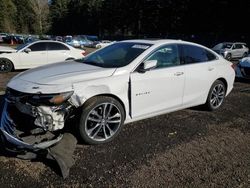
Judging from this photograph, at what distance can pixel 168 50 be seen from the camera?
559 centimetres

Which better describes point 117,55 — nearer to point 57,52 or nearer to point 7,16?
point 57,52

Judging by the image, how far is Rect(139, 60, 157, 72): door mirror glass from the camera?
491 cm

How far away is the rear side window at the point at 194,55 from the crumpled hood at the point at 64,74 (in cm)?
175

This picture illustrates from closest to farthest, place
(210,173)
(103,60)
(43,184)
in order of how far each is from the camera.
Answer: (43,184)
(210,173)
(103,60)

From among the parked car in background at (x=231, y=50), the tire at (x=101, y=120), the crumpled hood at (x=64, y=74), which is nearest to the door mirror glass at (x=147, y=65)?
the crumpled hood at (x=64, y=74)

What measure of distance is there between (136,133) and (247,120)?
8.13 ft

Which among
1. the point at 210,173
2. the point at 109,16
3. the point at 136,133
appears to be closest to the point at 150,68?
the point at 136,133

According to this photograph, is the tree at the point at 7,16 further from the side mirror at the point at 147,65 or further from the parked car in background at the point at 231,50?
the side mirror at the point at 147,65

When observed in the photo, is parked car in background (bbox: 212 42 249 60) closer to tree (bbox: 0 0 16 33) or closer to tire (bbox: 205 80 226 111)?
tire (bbox: 205 80 226 111)

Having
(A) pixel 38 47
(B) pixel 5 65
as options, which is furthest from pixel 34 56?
(B) pixel 5 65

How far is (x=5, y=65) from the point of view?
1250cm

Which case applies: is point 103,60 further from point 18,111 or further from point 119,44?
point 18,111

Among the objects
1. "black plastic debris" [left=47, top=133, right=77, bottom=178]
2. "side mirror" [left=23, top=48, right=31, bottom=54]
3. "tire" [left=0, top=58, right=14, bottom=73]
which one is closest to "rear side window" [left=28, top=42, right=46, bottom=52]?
"side mirror" [left=23, top=48, right=31, bottom=54]

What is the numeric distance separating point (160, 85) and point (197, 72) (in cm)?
108
